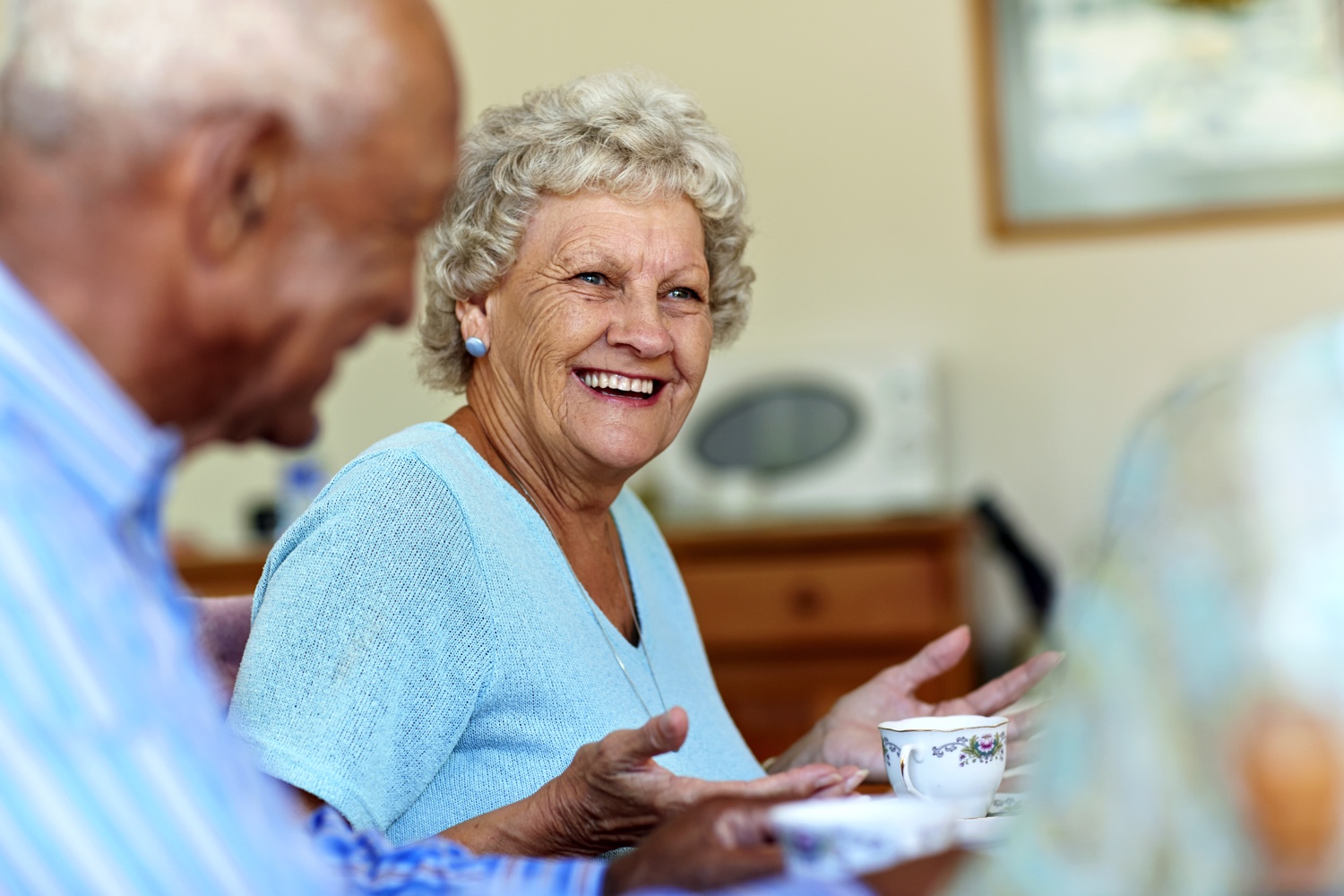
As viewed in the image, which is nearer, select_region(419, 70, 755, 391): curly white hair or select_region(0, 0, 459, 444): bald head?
select_region(0, 0, 459, 444): bald head

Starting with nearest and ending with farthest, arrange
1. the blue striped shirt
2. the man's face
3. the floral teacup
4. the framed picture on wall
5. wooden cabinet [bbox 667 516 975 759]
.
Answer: the blue striped shirt → the man's face → the floral teacup → wooden cabinet [bbox 667 516 975 759] → the framed picture on wall

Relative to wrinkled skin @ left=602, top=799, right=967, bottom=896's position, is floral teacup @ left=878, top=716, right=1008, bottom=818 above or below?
below

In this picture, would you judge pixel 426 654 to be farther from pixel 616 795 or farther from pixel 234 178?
pixel 234 178

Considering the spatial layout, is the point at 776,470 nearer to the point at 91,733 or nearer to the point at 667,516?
the point at 667,516

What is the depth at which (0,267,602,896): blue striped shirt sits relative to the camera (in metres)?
0.59

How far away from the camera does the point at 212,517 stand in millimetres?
4016

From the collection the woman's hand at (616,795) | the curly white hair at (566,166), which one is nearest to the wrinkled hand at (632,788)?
the woman's hand at (616,795)

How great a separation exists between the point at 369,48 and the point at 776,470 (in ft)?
9.33

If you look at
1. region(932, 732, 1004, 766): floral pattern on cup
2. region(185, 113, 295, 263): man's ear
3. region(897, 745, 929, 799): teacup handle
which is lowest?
region(897, 745, 929, 799): teacup handle

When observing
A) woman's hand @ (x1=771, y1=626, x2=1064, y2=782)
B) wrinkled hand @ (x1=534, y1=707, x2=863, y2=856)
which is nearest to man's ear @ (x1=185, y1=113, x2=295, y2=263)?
wrinkled hand @ (x1=534, y1=707, x2=863, y2=856)

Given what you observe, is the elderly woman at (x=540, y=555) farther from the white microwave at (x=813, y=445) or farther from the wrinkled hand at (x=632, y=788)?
the white microwave at (x=813, y=445)

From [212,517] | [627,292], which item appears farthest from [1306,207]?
[212,517]

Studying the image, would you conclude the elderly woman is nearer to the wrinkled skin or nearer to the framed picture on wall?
the wrinkled skin

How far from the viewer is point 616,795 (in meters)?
1.03
